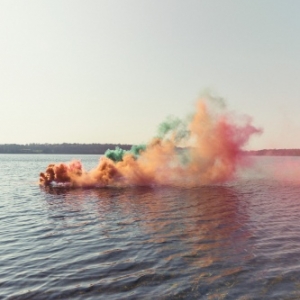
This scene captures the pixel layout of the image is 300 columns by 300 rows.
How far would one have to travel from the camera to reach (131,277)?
1270 centimetres

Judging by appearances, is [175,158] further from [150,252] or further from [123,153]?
[150,252]

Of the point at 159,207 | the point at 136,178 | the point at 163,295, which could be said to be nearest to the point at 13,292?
the point at 163,295

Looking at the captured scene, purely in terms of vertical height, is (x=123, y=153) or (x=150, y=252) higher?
(x=123, y=153)

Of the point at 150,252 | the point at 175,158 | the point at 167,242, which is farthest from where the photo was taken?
the point at 175,158

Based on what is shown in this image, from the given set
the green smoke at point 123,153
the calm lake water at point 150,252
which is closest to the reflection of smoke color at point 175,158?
the green smoke at point 123,153

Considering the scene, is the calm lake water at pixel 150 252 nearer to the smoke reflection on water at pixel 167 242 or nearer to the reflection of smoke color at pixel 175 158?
the smoke reflection on water at pixel 167 242

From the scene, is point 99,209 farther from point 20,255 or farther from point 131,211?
point 20,255

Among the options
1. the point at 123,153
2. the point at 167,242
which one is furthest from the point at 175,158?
the point at 167,242

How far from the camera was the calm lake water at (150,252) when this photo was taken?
459 inches

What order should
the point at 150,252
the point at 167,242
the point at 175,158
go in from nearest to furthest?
the point at 150,252 < the point at 167,242 < the point at 175,158

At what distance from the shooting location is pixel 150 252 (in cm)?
1606

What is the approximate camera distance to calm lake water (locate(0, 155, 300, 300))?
11.7 metres

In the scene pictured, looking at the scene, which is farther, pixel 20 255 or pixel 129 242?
pixel 129 242

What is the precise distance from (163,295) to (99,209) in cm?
1857
